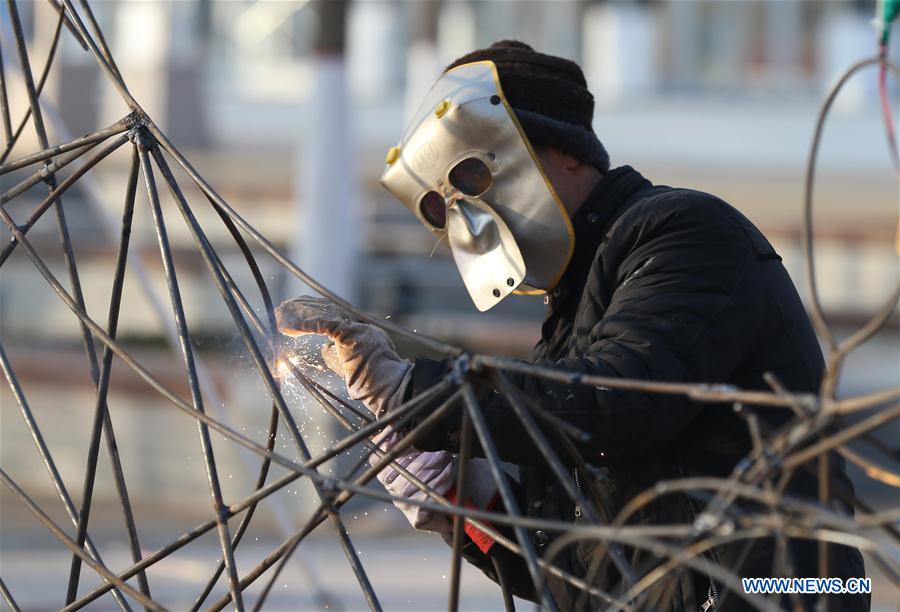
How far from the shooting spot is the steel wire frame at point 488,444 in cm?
133

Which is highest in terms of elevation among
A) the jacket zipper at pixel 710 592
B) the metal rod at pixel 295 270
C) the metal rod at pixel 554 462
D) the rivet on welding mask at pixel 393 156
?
the rivet on welding mask at pixel 393 156

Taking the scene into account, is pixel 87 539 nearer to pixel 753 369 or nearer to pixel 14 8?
pixel 14 8

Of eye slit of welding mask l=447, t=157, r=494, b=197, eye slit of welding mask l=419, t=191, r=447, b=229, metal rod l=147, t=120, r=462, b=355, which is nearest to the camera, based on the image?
metal rod l=147, t=120, r=462, b=355

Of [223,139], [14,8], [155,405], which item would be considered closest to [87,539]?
[14,8]

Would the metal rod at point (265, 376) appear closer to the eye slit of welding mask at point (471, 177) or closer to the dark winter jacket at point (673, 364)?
the dark winter jacket at point (673, 364)

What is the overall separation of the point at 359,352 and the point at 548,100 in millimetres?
567

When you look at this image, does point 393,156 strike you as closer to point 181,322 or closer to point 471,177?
point 471,177

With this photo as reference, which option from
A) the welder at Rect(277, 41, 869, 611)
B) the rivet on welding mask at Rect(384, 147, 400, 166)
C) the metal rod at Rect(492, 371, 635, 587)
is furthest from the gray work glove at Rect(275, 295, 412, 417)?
the rivet on welding mask at Rect(384, 147, 400, 166)

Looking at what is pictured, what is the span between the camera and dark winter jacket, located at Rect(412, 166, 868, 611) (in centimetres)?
179

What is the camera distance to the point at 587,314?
2.04m

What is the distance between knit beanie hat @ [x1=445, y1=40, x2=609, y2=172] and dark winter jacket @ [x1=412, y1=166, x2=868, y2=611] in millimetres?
151

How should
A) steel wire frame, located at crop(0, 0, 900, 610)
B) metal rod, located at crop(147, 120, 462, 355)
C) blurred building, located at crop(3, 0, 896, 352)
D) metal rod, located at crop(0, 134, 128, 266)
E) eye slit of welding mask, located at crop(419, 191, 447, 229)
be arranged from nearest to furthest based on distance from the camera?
1. steel wire frame, located at crop(0, 0, 900, 610)
2. metal rod, located at crop(147, 120, 462, 355)
3. metal rod, located at crop(0, 134, 128, 266)
4. eye slit of welding mask, located at crop(419, 191, 447, 229)
5. blurred building, located at crop(3, 0, 896, 352)

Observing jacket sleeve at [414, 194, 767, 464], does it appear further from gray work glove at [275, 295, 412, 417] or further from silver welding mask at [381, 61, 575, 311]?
silver welding mask at [381, 61, 575, 311]

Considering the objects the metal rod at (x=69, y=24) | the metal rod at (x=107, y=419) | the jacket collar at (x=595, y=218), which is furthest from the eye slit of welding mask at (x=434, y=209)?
the metal rod at (x=69, y=24)
